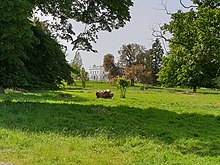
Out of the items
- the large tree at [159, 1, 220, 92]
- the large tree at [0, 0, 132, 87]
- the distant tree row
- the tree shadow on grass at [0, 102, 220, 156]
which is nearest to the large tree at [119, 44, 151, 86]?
the distant tree row

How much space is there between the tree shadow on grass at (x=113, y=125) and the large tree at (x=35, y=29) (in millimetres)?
1886

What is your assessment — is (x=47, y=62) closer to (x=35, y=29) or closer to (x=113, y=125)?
(x=35, y=29)

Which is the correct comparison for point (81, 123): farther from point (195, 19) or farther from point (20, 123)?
point (195, 19)

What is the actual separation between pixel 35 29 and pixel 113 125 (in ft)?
23.3

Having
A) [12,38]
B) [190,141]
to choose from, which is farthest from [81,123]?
[12,38]

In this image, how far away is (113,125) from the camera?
31.9ft

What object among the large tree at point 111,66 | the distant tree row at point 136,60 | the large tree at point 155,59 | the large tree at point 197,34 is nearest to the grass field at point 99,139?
the large tree at point 197,34

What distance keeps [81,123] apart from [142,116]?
3.24 meters

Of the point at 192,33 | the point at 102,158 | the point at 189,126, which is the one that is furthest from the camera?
the point at 192,33

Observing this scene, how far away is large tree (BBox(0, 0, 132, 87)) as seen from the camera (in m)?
10.9

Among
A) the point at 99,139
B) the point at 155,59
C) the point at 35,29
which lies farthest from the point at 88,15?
the point at 155,59

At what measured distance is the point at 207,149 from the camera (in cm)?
761

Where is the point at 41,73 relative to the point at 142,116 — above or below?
above

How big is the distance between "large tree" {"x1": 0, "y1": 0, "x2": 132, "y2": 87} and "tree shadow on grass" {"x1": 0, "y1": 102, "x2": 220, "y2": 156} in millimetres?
1886
